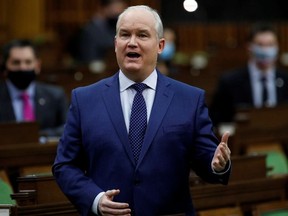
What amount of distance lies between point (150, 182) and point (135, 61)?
15.8 inches

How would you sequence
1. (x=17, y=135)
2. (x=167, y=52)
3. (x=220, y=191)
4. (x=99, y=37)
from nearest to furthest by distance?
1. (x=220, y=191)
2. (x=17, y=135)
3. (x=167, y=52)
4. (x=99, y=37)

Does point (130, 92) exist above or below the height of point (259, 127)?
above

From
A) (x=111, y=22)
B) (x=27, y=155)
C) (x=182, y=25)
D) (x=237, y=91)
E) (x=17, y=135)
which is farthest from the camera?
(x=182, y=25)

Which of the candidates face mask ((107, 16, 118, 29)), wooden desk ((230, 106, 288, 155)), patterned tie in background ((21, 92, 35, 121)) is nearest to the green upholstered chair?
wooden desk ((230, 106, 288, 155))

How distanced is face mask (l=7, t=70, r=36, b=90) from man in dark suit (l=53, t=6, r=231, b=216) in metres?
2.28

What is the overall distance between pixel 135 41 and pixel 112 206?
21.8 inches

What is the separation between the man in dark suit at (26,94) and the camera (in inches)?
→ 212

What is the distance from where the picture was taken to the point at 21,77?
5441 mm

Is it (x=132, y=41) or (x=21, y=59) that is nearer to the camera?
(x=132, y=41)

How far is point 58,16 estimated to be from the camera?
438 inches

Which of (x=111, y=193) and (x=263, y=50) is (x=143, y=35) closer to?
(x=111, y=193)

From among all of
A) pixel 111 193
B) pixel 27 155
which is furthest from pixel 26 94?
pixel 111 193

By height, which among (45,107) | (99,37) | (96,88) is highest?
(96,88)

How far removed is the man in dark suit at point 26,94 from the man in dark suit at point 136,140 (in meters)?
2.21
